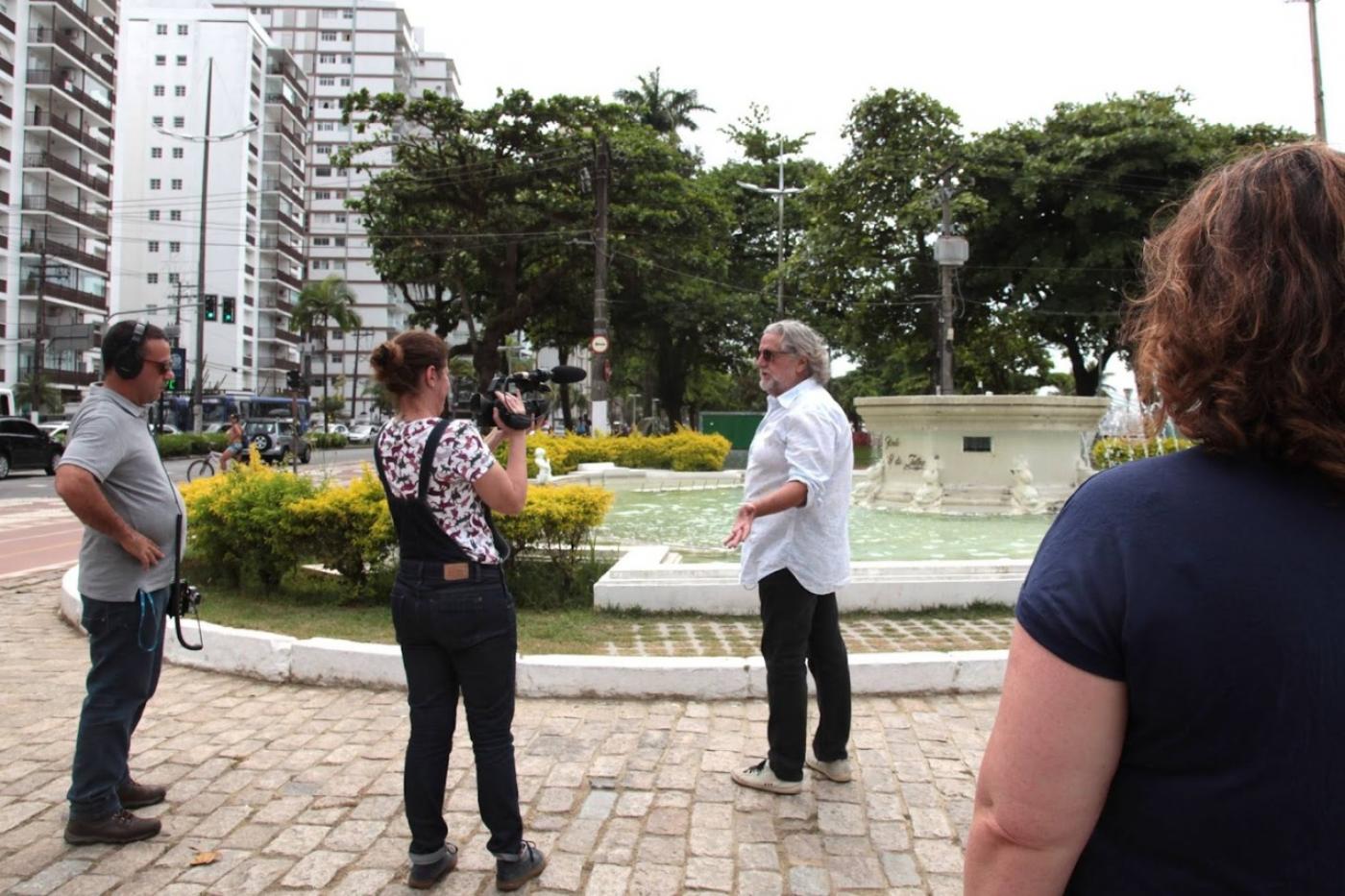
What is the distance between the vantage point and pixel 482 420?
3158 millimetres

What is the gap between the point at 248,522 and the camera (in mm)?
6457

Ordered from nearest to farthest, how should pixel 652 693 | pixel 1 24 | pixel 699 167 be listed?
pixel 652 693, pixel 699 167, pixel 1 24

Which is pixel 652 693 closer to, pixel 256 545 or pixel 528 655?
pixel 528 655

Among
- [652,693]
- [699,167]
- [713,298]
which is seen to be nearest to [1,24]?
[699,167]

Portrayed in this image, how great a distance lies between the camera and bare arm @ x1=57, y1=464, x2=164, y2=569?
307 cm

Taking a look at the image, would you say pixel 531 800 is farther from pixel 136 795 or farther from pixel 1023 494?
pixel 1023 494

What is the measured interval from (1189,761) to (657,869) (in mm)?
2183

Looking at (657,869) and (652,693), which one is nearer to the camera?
(657,869)

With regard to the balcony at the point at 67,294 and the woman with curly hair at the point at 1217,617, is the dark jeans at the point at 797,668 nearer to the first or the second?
the woman with curly hair at the point at 1217,617

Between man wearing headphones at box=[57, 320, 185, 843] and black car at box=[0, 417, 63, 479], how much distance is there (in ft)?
72.4

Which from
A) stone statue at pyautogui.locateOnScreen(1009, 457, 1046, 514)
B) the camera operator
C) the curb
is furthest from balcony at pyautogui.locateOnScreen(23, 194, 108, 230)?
the camera operator

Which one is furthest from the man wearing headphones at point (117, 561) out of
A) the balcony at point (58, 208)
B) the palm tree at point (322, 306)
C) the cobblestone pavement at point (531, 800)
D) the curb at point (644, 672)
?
the palm tree at point (322, 306)

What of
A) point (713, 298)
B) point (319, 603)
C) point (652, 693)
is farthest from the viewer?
point (713, 298)

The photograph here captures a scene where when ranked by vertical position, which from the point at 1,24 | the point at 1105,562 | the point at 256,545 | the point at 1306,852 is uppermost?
the point at 1,24
